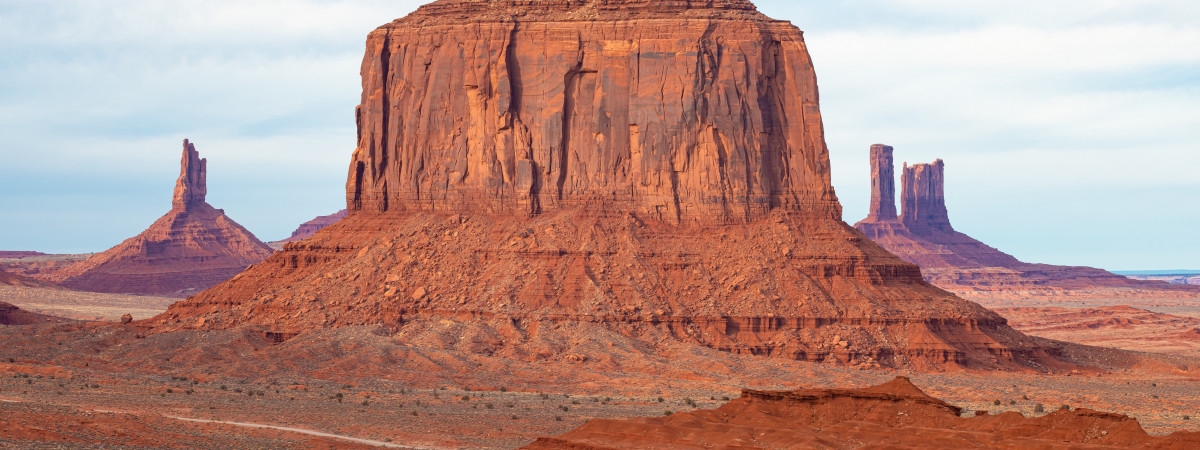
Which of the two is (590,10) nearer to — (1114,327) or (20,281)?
(1114,327)

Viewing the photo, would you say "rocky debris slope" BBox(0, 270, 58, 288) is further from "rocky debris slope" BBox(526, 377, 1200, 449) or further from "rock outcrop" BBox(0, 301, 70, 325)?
"rocky debris slope" BBox(526, 377, 1200, 449)

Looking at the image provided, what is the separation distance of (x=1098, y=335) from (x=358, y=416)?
337 ft

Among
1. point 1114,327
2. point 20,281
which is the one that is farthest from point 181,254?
point 1114,327

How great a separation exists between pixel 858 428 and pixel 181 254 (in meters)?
154

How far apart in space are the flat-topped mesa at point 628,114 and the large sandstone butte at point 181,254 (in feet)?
333

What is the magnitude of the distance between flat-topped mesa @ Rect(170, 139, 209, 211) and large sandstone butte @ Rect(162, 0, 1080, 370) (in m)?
110

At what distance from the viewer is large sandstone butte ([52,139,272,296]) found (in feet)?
580

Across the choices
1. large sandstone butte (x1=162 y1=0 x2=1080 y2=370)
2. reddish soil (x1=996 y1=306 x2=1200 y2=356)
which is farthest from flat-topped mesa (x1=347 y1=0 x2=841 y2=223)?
reddish soil (x1=996 y1=306 x2=1200 y2=356)

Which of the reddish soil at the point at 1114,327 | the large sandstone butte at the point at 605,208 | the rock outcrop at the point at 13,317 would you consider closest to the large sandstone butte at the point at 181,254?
the rock outcrop at the point at 13,317

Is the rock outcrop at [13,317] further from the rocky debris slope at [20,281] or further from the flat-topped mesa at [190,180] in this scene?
the flat-topped mesa at [190,180]

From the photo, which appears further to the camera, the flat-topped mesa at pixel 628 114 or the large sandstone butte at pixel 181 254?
the large sandstone butte at pixel 181 254

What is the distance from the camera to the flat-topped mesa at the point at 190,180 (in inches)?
7411

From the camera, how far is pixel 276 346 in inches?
2810

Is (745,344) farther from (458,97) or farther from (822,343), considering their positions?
(458,97)
